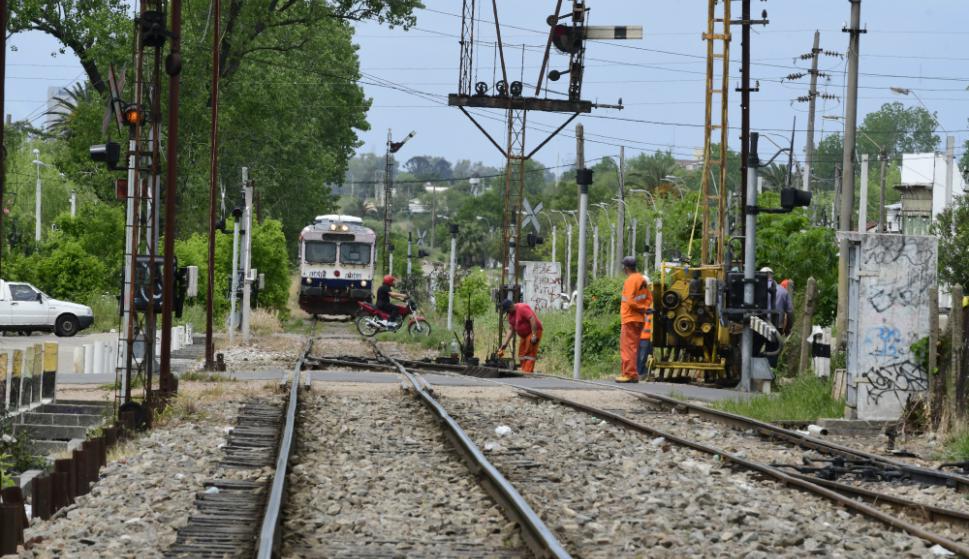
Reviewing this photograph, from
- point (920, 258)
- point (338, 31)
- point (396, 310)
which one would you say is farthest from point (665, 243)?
point (920, 258)

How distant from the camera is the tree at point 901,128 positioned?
17800cm

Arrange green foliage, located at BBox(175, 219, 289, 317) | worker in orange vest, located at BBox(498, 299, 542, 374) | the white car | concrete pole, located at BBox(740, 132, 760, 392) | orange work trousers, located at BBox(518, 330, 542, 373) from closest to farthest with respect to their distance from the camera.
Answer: concrete pole, located at BBox(740, 132, 760, 392), worker in orange vest, located at BBox(498, 299, 542, 374), orange work trousers, located at BBox(518, 330, 542, 373), the white car, green foliage, located at BBox(175, 219, 289, 317)

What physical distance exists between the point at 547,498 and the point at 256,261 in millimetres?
42057

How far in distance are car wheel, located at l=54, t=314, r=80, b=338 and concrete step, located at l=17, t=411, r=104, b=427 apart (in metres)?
27.3

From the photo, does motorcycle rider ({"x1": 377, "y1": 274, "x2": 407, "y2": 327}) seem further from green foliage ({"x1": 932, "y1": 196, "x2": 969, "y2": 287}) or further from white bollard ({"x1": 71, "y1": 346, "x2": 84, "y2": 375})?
white bollard ({"x1": 71, "y1": 346, "x2": 84, "y2": 375})

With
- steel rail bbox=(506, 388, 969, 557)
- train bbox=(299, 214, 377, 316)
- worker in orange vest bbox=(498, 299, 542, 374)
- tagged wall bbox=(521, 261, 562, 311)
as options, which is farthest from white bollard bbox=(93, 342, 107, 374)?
train bbox=(299, 214, 377, 316)

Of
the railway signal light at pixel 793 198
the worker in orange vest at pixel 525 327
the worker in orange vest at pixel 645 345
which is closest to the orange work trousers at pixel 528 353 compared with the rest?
the worker in orange vest at pixel 525 327

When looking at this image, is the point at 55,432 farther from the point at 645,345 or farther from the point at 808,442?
the point at 645,345

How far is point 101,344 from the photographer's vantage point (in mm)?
27797

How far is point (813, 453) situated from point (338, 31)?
2169 inches

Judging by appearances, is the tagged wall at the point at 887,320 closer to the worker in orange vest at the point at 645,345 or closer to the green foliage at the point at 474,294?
the worker in orange vest at the point at 645,345

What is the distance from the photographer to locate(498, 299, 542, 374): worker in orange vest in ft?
89.2

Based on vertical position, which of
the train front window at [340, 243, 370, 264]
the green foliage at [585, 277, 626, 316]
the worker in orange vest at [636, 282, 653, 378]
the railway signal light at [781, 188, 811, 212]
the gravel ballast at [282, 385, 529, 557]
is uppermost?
the railway signal light at [781, 188, 811, 212]

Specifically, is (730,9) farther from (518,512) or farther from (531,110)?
(518,512)
